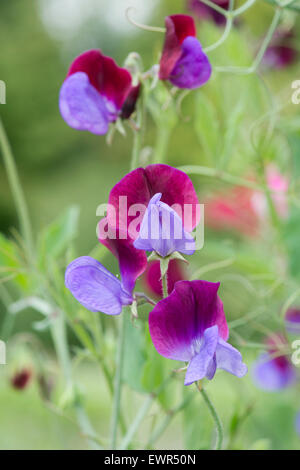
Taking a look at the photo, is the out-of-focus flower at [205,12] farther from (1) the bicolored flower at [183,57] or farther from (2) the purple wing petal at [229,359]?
(2) the purple wing petal at [229,359]

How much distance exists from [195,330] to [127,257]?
6 centimetres

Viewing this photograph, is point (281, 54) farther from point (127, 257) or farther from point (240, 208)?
point (127, 257)

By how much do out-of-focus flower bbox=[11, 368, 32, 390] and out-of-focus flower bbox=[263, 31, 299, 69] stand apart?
0.54 meters

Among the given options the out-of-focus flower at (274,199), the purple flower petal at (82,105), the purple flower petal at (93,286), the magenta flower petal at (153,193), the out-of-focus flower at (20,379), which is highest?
the out-of-focus flower at (274,199)

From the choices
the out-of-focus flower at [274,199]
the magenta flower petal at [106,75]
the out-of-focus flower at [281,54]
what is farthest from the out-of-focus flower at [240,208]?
the magenta flower petal at [106,75]

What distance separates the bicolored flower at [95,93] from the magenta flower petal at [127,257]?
0.28 ft

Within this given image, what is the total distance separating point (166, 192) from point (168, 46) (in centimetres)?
11

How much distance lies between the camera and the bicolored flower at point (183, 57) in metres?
0.36

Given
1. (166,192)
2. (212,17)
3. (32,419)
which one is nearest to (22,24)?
(32,419)

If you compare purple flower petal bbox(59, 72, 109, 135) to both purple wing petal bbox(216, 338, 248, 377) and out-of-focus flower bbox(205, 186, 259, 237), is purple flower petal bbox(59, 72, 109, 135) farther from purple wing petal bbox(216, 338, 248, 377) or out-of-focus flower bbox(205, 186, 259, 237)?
out-of-focus flower bbox(205, 186, 259, 237)

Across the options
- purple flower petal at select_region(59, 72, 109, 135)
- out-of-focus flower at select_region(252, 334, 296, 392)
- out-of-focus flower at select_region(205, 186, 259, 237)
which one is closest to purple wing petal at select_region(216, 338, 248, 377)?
purple flower petal at select_region(59, 72, 109, 135)

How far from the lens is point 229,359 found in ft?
0.94

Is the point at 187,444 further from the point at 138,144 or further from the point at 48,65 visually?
the point at 48,65
